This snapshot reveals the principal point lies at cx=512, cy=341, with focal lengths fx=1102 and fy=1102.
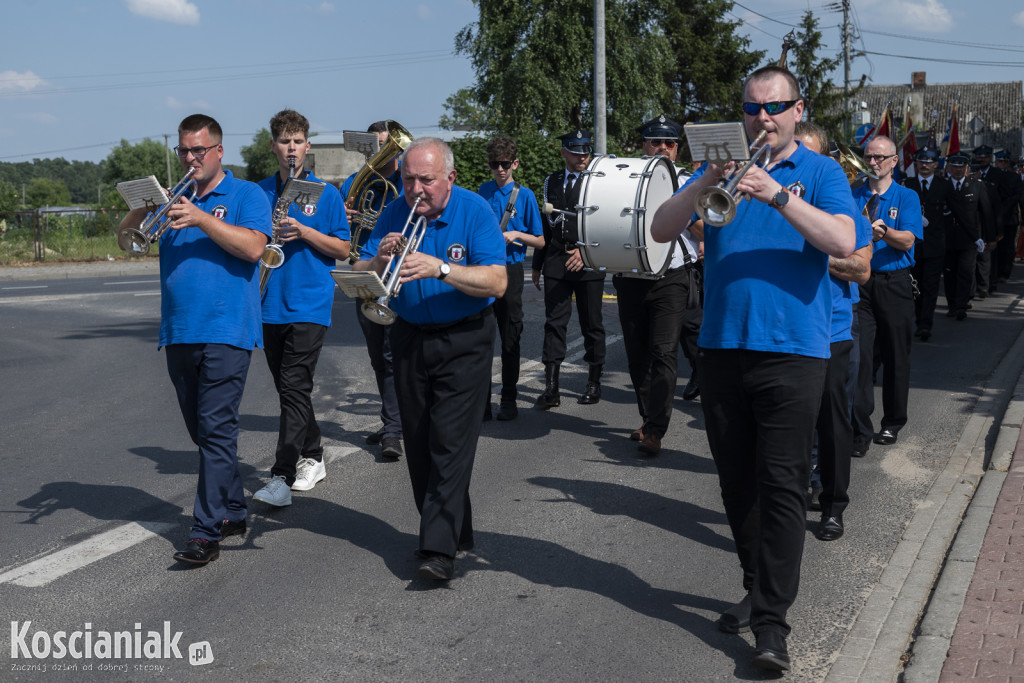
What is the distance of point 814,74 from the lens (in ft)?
150

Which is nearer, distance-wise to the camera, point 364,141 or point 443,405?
point 443,405

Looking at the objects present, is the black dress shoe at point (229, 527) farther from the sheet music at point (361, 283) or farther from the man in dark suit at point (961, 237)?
the man in dark suit at point (961, 237)

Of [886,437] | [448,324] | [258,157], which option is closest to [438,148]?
[448,324]

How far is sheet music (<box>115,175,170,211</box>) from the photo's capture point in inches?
189

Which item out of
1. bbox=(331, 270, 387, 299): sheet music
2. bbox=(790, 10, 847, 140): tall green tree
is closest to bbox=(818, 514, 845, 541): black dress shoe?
bbox=(331, 270, 387, 299): sheet music

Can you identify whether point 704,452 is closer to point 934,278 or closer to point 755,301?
point 755,301

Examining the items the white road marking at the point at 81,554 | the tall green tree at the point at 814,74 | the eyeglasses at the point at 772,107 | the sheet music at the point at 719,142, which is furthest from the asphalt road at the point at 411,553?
the tall green tree at the point at 814,74

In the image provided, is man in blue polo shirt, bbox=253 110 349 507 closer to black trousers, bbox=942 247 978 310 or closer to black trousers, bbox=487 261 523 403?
black trousers, bbox=487 261 523 403

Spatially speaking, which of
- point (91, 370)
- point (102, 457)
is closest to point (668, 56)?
point (91, 370)

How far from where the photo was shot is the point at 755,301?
3924 mm

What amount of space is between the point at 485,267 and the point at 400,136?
105 inches

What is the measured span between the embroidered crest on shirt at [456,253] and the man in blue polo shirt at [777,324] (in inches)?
43.0

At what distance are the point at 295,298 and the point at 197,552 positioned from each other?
61.3 inches

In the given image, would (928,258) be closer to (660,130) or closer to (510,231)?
(660,130)
